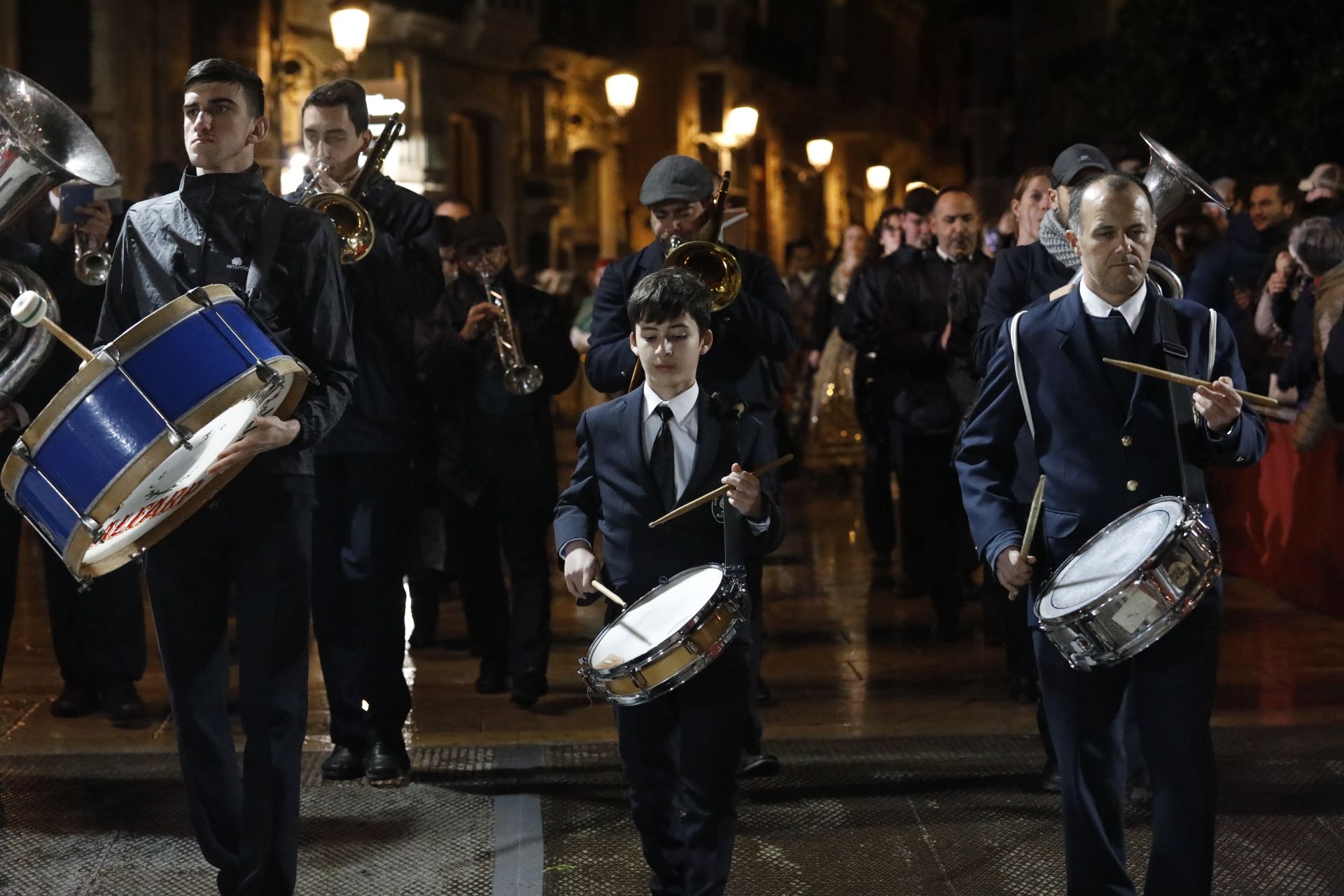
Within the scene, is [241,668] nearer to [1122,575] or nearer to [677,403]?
[677,403]

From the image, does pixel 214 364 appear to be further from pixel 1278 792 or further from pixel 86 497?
pixel 1278 792

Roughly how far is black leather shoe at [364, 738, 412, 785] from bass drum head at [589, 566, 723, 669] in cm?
193

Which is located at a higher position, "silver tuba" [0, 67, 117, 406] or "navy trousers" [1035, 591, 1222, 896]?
"silver tuba" [0, 67, 117, 406]

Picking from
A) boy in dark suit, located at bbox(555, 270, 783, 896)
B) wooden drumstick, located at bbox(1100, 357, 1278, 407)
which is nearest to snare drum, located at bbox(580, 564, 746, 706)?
boy in dark suit, located at bbox(555, 270, 783, 896)

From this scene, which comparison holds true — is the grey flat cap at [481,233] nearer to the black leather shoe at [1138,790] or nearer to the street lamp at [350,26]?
the black leather shoe at [1138,790]

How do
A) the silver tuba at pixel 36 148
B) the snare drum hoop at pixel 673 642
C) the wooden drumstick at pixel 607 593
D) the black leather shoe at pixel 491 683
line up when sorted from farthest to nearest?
1. the black leather shoe at pixel 491 683
2. the silver tuba at pixel 36 148
3. the wooden drumstick at pixel 607 593
4. the snare drum hoop at pixel 673 642

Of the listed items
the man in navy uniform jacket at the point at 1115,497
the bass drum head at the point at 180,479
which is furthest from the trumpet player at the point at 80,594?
the man in navy uniform jacket at the point at 1115,497

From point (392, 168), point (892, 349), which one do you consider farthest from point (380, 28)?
point (892, 349)

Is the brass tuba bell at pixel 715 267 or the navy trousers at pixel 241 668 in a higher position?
the brass tuba bell at pixel 715 267

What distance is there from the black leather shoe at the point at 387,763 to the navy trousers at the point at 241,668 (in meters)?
1.52

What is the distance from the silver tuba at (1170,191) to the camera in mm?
5711

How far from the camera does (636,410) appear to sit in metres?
5.08

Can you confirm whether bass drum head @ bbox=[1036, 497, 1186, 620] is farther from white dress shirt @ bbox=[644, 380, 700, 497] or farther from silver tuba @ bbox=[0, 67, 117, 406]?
silver tuba @ bbox=[0, 67, 117, 406]

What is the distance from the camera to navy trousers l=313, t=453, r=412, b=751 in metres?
6.61
